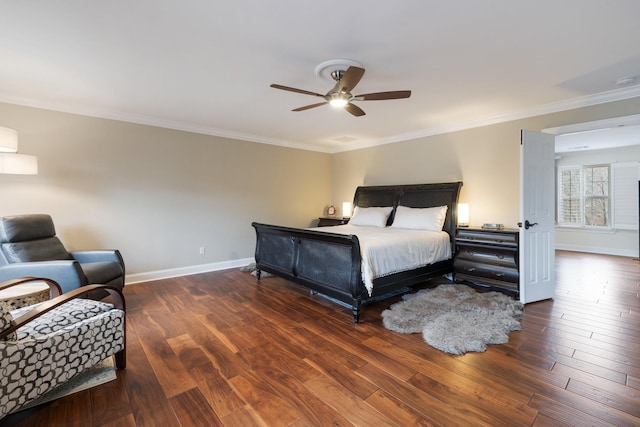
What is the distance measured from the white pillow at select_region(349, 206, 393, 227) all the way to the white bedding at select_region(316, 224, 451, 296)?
888 millimetres

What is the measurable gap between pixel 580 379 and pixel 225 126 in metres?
5.23

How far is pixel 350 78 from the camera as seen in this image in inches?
96.1

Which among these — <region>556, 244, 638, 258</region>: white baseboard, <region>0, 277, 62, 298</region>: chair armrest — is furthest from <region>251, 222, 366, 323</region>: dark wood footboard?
<region>556, 244, 638, 258</region>: white baseboard

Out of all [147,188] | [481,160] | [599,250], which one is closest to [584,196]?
[599,250]

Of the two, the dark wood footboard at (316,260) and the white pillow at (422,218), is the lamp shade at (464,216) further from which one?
the dark wood footboard at (316,260)

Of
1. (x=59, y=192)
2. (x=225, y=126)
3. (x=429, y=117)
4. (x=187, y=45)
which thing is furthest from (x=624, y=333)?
(x=59, y=192)

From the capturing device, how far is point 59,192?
3.84m

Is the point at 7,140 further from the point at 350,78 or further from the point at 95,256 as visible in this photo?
the point at 350,78

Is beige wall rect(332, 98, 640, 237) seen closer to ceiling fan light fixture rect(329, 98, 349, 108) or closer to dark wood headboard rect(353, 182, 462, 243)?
dark wood headboard rect(353, 182, 462, 243)

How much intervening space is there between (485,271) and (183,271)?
469 centimetres

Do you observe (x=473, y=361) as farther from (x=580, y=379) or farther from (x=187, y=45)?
(x=187, y=45)

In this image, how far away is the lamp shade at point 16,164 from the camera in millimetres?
2902

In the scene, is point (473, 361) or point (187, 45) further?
point (187, 45)

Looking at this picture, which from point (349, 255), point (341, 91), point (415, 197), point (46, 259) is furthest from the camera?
point (415, 197)
